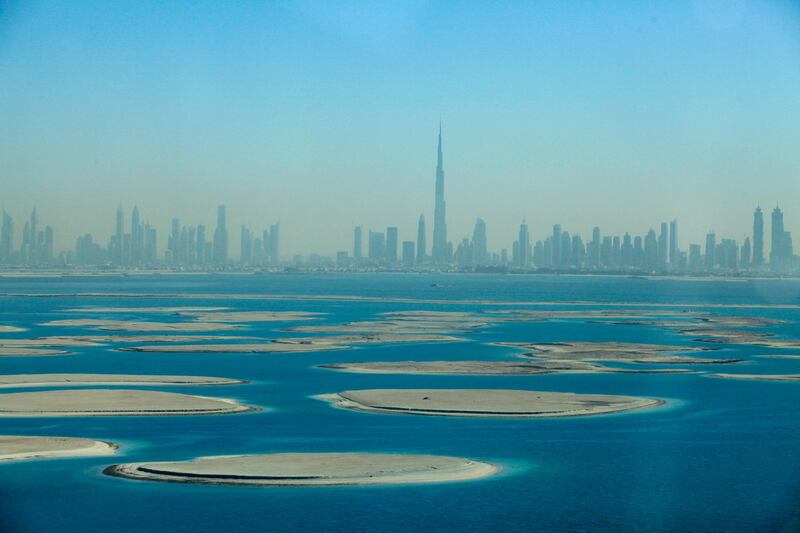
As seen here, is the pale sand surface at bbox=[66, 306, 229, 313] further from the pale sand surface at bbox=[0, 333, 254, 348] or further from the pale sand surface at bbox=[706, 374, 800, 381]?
the pale sand surface at bbox=[706, 374, 800, 381]

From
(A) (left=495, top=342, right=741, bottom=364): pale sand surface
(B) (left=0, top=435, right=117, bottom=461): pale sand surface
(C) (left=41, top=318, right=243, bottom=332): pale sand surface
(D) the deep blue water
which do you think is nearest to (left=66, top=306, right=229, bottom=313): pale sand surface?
(C) (left=41, top=318, right=243, bottom=332): pale sand surface

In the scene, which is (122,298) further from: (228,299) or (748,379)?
(748,379)

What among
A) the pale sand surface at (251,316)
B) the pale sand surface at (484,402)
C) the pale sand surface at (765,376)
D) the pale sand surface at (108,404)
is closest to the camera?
the pale sand surface at (108,404)

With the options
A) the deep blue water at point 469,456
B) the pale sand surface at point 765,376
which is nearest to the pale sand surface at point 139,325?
the deep blue water at point 469,456

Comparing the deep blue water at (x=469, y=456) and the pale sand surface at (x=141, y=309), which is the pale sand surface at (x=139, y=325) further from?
the deep blue water at (x=469, y=456)

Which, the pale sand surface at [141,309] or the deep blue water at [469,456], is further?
the pale sand surface at [141,309]

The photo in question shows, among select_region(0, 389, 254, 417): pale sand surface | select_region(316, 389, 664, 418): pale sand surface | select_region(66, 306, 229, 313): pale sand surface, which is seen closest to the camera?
select_region(0, 389, 254, 417): pale sand surface

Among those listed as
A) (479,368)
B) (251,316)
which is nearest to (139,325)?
(251,316)
